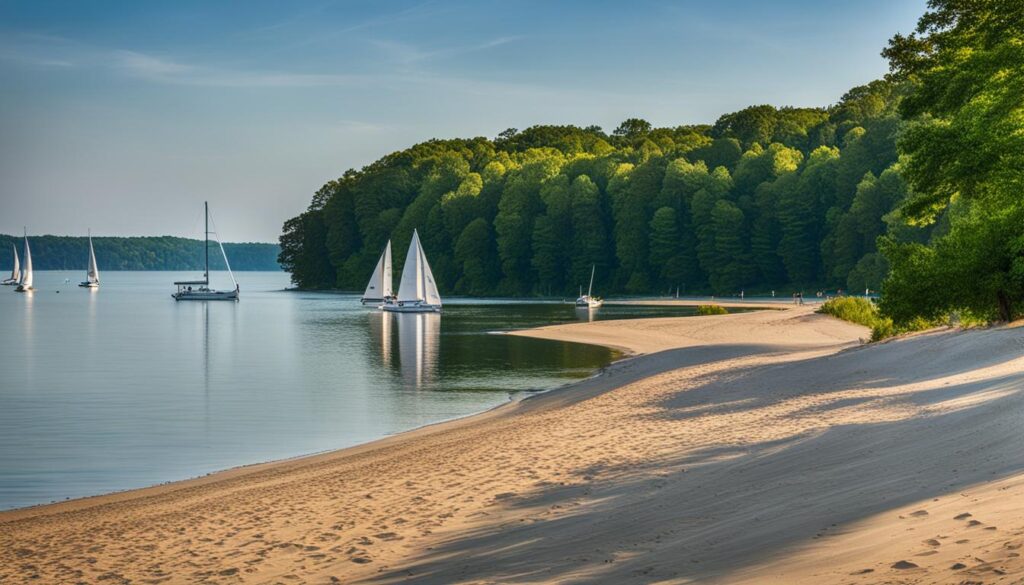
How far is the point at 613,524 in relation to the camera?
40.1ft

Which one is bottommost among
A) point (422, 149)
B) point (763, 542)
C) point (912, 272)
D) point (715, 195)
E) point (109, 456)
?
point (109, 456)

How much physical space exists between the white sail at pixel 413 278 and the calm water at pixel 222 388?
19037mm

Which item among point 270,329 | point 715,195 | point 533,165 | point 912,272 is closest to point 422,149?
point 533,165

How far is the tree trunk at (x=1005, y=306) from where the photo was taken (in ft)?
101

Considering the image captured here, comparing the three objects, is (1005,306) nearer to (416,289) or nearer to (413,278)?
(416,289)

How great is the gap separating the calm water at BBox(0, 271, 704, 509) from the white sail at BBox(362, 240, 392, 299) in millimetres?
32841

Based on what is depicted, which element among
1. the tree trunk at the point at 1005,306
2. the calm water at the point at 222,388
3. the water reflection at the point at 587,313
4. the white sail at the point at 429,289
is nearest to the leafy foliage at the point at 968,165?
the tree trunk at the point at 1005,306

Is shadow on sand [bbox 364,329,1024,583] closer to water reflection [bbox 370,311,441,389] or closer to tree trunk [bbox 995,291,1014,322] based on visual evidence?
tree trunk [bbox 995,291,1014,322]

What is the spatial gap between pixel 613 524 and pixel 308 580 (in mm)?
3567

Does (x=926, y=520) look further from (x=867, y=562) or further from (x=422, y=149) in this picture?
(x=422, y=149)

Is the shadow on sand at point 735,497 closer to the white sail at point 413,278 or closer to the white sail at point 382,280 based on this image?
the white sail at point 413,278

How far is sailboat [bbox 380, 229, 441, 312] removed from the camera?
98938 mm

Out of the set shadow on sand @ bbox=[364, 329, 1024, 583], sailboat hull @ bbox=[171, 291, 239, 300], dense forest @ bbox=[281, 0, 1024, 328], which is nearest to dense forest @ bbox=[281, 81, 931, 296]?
dense forest @ bbox=[281, 0, 1024, 328]

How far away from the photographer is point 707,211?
409 feet
